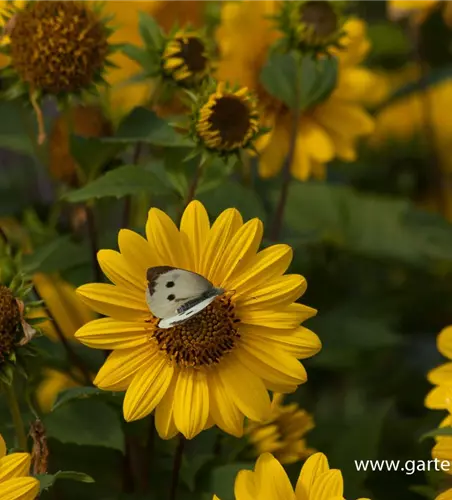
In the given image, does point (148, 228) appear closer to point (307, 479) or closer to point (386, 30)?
point (307, 479)

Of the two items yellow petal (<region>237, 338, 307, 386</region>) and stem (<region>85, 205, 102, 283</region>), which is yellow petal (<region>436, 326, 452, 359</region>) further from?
stem (<region>85, 205, 102, 283</region>)

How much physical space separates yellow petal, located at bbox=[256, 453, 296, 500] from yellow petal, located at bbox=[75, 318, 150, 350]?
0.10m

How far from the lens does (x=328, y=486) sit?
454 millimetres

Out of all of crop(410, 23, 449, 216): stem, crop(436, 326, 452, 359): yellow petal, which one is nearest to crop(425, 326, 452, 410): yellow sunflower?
crop(436, 326, 452, 359): yellow petal

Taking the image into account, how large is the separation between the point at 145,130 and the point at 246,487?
10.4 inches

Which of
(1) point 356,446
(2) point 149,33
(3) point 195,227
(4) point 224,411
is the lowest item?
(1) point 356,446

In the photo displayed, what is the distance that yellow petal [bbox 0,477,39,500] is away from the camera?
415 mm

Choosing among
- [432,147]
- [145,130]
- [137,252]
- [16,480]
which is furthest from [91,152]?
[432,147]

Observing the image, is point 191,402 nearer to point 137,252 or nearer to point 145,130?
point 137,252

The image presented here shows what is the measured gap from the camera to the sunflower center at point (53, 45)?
57cm

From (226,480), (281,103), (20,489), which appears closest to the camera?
(20,489)

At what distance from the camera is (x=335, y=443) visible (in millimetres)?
672

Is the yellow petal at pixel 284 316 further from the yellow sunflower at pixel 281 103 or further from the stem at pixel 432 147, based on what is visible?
the stem at pixel 432 147

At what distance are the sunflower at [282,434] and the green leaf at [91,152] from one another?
0.21 m
